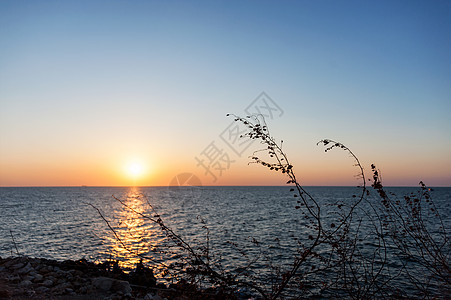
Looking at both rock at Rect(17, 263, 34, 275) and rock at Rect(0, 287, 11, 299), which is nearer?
rock at Rect(0, 287, 11, 299)

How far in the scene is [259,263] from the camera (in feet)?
54.7

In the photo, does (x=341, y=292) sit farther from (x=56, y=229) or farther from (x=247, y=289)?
(x=56, y=229)

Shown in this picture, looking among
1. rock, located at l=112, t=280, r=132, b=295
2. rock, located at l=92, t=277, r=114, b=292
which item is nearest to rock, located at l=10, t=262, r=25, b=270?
rock, located at l=92, t=277, r=114, b=292

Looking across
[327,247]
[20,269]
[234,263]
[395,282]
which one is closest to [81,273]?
[20,269]

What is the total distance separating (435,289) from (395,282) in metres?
1.59

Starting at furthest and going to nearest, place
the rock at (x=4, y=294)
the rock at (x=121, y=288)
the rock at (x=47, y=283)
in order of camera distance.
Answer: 1. the rock at (x=47, y=283)
2. the rock at (x=121, y=288)
3. the rock at (x=4, y=294)

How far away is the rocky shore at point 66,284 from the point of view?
7781 millimetres

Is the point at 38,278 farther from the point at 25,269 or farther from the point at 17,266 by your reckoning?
the point at 17,266

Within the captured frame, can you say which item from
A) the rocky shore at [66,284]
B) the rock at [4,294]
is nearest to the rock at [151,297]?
the rocky shore at [66,284]

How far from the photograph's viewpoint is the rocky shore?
7.78m

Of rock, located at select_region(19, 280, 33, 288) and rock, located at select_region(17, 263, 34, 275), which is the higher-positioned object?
rock, located at select_region(19, 280, 33, 288)

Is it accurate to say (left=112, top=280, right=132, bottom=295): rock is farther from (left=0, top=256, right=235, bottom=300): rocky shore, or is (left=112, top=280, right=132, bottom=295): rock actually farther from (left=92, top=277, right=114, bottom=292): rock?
(left=92, top=277, right=114, bottom=292): rock

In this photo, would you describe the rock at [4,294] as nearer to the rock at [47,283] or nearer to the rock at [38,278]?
the rock at [47,283]

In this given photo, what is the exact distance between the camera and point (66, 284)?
29.0ft
